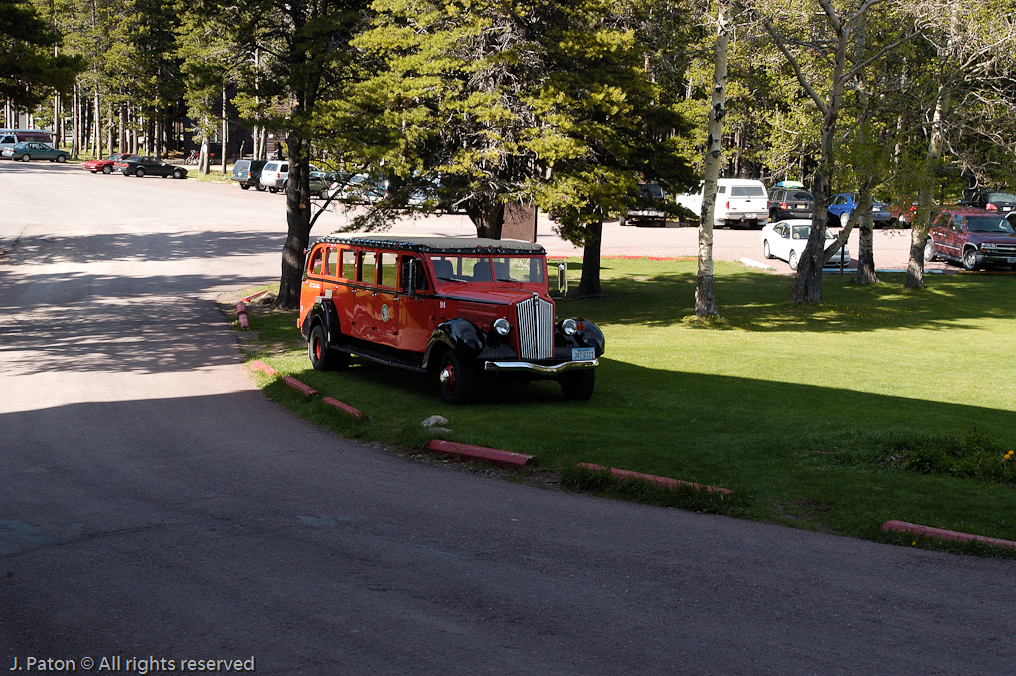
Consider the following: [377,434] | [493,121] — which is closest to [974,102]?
[493,121]

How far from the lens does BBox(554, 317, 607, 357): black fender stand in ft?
43.2

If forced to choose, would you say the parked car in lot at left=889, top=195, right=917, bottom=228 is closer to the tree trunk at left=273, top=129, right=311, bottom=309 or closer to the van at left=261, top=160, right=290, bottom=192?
the tree trunk at left=273, top=129, right=311, bottom=309

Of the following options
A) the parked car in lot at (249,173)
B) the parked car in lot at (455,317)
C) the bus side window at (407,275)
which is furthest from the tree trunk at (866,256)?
the parked car in lot at (249,173)

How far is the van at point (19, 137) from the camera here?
260ft

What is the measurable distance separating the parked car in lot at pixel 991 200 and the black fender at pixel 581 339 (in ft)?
122

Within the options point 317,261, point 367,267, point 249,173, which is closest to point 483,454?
point 367,267

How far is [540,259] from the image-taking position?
14070mm

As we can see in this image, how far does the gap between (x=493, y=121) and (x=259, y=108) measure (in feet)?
18.2

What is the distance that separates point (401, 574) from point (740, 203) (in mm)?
42203

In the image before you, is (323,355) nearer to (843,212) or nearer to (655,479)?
(655,479)

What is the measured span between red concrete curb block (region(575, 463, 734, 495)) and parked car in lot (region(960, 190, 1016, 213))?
40913mm

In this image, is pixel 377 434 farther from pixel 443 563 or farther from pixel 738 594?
pixel 738 594

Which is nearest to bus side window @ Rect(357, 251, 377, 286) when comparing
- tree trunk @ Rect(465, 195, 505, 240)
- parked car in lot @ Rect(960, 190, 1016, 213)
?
tree trunk @ Rect(465, 195, 505, 240)

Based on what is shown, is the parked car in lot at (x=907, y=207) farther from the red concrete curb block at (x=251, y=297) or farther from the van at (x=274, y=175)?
the van at (x=274, y=175)
